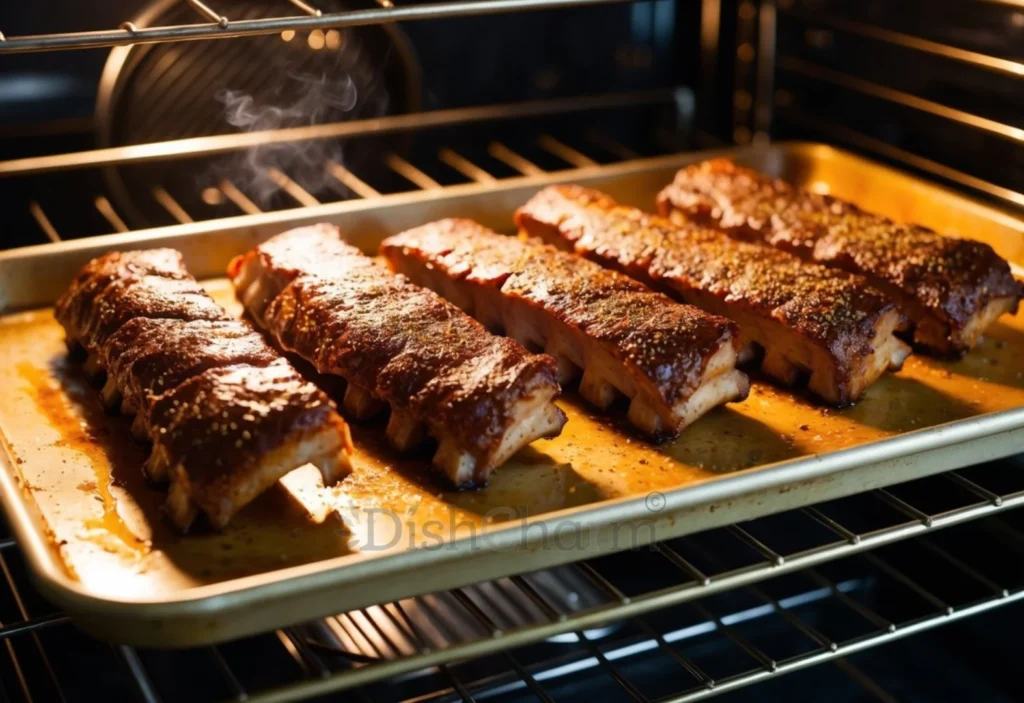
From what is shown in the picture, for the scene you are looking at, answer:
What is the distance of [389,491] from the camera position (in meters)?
2.15

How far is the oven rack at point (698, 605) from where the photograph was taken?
90.7 inches

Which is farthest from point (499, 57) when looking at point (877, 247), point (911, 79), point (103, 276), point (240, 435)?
point (240, 435)

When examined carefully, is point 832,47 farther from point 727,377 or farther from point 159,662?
point 159,662

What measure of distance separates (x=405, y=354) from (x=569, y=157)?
1.74 metres

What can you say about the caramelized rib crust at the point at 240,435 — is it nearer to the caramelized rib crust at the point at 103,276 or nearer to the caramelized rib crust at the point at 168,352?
the caramelized rib crust at the point at 168,352

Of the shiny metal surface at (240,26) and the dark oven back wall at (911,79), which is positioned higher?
the shiny metal surface at (240,26)

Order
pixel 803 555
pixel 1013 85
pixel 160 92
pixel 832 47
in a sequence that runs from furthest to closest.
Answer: pixel 832 47, pixel 160 92, pixel 1013 85, pixel 803 555

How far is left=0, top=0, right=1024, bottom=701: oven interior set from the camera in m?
2.73

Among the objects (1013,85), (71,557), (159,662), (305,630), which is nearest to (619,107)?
(1013,85)

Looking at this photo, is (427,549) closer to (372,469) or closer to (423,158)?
(372,469)

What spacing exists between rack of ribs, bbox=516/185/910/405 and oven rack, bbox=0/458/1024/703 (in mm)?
306

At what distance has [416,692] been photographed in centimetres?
272

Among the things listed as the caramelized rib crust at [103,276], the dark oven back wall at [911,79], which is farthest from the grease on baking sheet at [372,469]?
the dark oven back wall at [911,79]

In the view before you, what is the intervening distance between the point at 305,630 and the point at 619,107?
2108 mm
